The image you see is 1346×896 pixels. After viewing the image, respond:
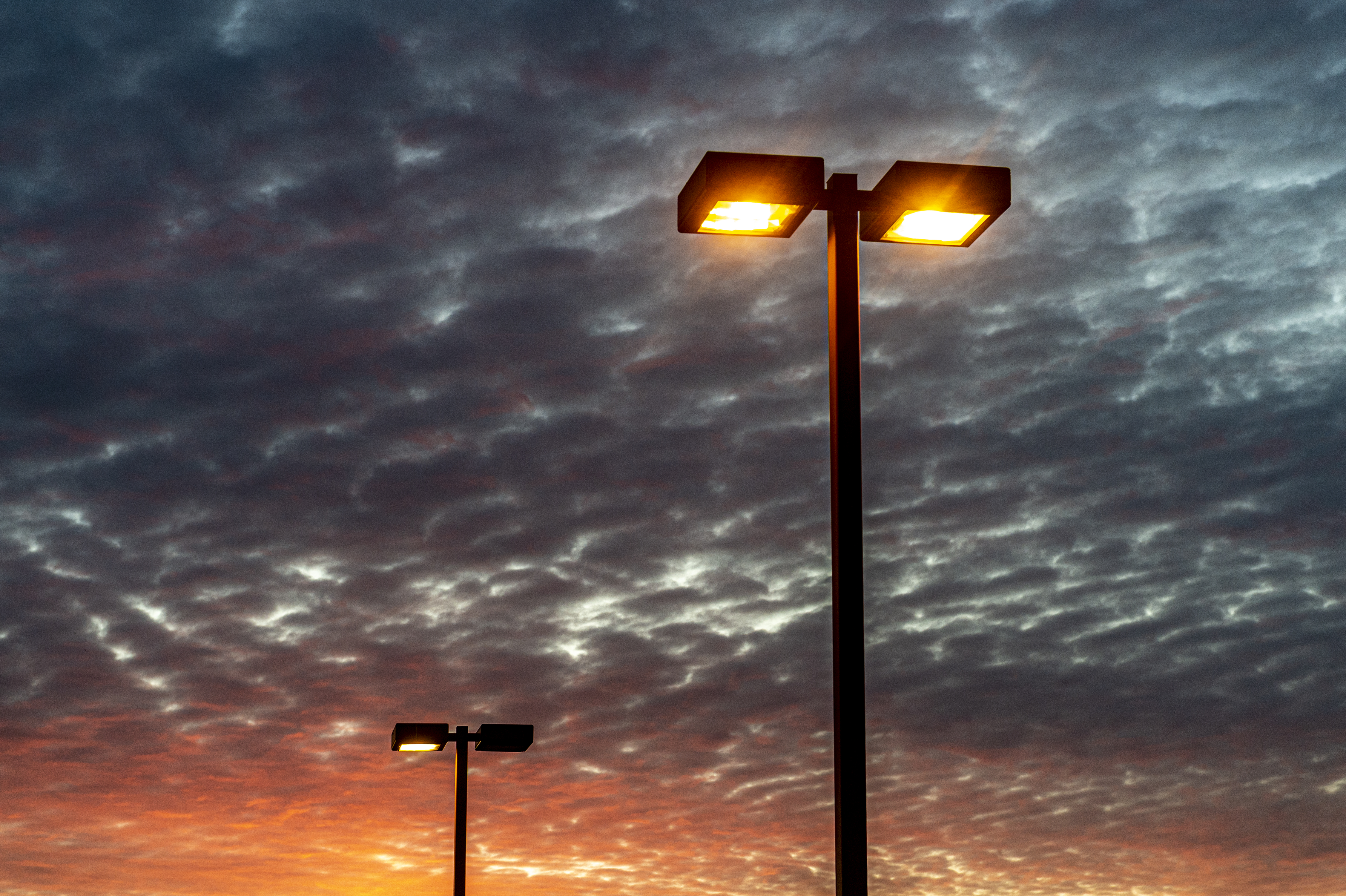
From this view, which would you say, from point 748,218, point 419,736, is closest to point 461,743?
point 419,736

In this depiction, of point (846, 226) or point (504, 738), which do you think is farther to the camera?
point (504, 738)

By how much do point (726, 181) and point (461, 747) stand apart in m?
19.4

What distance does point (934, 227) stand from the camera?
1079cm

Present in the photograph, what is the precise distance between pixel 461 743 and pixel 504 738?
2.72 feet

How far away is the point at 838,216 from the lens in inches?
416

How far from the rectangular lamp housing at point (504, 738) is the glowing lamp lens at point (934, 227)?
1829 cm

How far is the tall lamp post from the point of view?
9.65 meters

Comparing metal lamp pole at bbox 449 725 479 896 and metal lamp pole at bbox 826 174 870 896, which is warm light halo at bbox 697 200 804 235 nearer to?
metal lamp pole at bbox 826 174 870 896

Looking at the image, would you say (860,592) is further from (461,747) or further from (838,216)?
(461,747)

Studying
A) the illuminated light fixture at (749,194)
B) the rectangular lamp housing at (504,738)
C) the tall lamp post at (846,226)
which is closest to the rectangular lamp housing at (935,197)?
the tall lamp post at (846,226)

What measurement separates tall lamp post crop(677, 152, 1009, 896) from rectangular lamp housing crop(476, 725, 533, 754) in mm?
18126

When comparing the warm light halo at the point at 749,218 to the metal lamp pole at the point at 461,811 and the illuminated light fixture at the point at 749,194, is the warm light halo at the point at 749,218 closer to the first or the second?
the illuminated light fixture at the point at 749,194

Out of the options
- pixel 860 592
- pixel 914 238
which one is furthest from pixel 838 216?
pixel 860 592

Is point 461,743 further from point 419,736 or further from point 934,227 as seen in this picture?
point 934,227
